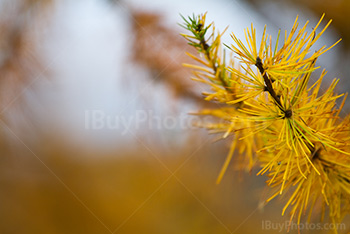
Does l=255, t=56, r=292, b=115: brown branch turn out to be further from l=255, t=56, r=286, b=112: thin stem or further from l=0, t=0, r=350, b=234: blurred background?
l=0, t=0, r=350, b=234: blurred background

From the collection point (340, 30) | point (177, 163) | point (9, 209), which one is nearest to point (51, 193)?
point (9, 209)

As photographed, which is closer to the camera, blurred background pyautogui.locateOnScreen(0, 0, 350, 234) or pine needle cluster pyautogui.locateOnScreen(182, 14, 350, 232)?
pine needle cluster pyautogui.locateOnScreen(182, 14, 350, 232)

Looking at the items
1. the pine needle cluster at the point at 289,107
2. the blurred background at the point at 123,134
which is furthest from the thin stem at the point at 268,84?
the blurred background at the point at 123,134

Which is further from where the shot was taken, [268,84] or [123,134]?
[123,134]

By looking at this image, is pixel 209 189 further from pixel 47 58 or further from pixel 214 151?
pixel 47 58

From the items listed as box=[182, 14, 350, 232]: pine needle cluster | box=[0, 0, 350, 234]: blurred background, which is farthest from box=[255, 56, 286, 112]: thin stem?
box=[0, 0, 350, 234]: blurred background

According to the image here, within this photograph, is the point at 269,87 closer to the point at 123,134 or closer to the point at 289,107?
the point at 289,107

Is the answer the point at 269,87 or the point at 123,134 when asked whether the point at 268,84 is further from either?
the point at 123,134

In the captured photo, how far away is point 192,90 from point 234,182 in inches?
7.0

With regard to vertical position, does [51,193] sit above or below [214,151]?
below

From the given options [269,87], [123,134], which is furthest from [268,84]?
[123,134]

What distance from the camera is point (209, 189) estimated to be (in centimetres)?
43

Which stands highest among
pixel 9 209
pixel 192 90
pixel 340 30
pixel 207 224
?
pixel 340 30

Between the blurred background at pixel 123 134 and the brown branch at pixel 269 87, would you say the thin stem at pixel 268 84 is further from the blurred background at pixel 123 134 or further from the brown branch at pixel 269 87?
the blurred background at pixel 123 134
